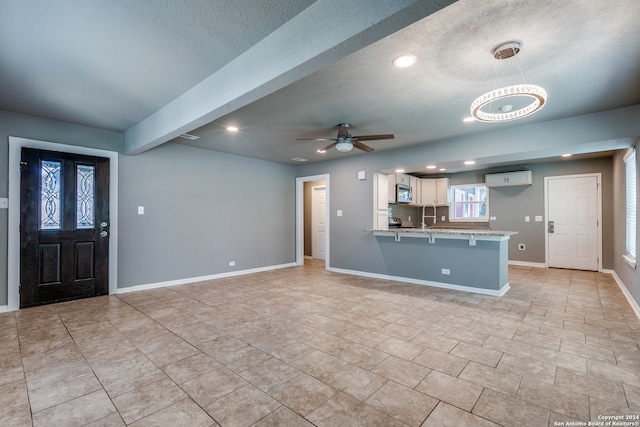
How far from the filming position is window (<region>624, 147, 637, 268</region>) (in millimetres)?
3852

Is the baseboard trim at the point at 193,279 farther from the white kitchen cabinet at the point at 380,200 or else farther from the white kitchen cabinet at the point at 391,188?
the white kitchen cabinet at the point at 391,188

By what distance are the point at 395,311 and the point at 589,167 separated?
5933mm

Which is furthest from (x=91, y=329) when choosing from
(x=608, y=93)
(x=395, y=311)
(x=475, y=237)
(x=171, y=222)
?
(x=608, y=93)

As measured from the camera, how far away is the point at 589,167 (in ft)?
20.6

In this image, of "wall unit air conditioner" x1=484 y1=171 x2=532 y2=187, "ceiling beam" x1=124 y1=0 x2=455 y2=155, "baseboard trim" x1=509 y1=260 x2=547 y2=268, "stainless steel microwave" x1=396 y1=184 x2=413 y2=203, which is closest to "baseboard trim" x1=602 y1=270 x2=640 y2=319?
"baseboard trim" x1=509 y1=260 x2=547 y2=268

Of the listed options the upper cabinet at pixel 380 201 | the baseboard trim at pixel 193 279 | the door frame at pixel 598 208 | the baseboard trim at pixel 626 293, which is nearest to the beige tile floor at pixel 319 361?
the baseboard trim at pixel 626 293

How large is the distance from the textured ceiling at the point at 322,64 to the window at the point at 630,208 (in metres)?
1.17

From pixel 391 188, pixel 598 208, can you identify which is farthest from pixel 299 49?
pixel 598 208

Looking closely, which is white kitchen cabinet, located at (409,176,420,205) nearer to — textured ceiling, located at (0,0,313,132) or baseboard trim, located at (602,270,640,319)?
baseboard trim, located at (602,270,640,319)

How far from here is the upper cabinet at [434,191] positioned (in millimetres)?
7770

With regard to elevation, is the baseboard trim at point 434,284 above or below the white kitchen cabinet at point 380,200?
below

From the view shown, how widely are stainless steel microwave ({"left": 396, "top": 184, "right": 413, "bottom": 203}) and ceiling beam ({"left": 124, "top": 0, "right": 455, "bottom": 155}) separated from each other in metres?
4.76

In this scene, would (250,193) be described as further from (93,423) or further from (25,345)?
(93,423)

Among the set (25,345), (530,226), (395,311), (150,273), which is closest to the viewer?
(25,345)
